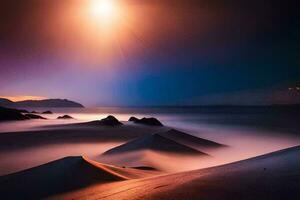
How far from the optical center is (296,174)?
562 cm

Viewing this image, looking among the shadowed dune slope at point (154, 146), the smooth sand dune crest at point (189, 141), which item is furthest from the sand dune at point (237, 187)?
the smooth sand dune crest at point (189, 141)

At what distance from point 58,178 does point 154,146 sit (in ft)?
36.7

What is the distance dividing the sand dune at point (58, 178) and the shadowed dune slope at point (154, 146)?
9.20m

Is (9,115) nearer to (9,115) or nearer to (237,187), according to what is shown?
(9,115)

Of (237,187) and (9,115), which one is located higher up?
(9,115)

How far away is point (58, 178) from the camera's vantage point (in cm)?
961

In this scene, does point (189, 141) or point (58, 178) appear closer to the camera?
point (58, 178)

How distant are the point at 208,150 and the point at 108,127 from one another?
56.1ft

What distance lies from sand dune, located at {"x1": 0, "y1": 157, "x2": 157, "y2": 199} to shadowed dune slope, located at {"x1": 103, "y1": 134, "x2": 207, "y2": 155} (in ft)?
30.2

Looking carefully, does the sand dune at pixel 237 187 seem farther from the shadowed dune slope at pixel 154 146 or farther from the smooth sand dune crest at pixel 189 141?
the smooth sand dune crest at pixel 189 141

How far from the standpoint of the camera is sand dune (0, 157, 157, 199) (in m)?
8.73

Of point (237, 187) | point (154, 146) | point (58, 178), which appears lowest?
point (58, 178)

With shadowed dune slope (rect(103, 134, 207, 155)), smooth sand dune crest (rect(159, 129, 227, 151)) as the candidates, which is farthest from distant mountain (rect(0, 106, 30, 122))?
shadowed dune slope (rect(103, 134, 207, 155))

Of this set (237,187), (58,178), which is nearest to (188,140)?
(58,178)
